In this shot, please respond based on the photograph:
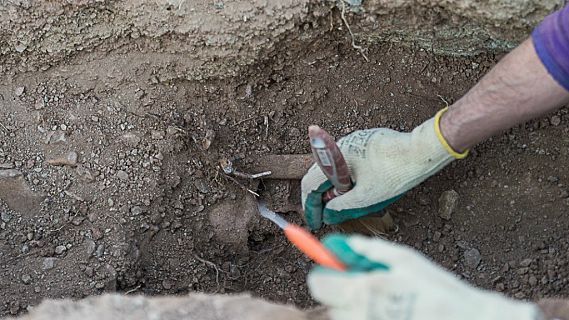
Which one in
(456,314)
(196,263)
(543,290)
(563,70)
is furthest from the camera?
(196,263)

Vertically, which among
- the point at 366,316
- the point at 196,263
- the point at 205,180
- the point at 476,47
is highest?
the point at 366,316

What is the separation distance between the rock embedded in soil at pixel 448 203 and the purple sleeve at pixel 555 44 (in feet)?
1.99

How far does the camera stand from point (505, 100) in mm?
1521

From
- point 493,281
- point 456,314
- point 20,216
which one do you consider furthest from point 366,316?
point 20,216

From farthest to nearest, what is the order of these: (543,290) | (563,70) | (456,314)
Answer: (543,290)
(563,70)
(456,314)

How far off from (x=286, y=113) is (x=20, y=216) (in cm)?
90

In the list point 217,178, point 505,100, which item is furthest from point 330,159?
point 217,178

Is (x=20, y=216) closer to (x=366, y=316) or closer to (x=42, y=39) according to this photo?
(x=42, y=39)

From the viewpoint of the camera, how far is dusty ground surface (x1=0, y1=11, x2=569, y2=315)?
192 centimetres

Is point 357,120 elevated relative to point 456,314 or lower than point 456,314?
lower

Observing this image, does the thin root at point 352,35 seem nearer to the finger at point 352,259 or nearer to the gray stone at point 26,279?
the finger at point 352,259

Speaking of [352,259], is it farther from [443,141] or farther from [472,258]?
[472,258]

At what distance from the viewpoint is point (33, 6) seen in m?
1.89

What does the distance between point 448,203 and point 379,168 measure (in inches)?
14.7
